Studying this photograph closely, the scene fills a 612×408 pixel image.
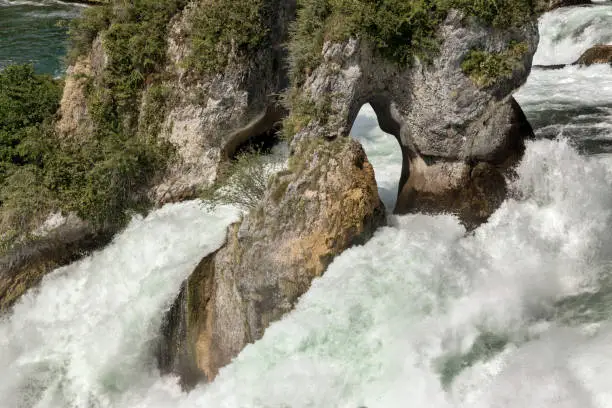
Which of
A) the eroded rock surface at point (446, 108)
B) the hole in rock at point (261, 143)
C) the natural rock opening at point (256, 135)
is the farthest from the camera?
the hole in rock at point (261, 143)

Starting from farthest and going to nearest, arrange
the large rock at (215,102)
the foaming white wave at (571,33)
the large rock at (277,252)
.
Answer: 1. the foaming white wave at (571,33)
2. the large rock at (215,102)
3. the large rock at (277,252)

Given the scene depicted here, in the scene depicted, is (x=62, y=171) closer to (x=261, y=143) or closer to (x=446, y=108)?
(x=261, y=143)

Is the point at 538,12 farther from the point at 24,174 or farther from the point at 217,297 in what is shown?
the point at 24,174

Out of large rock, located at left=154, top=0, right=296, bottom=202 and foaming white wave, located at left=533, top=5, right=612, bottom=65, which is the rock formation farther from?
foaming white wave, located at left=533, top=5, right=612, bottom=65

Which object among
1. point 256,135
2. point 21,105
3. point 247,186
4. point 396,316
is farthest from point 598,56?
point 21,105

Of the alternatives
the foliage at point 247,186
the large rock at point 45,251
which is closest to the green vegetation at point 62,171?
the large rock at point 45,251

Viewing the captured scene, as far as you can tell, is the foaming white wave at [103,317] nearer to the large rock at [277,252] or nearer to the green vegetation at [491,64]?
the large rock at [277,252]

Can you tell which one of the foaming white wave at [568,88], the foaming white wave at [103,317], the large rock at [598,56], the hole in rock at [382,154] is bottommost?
the foaming white wave at [103,317]
